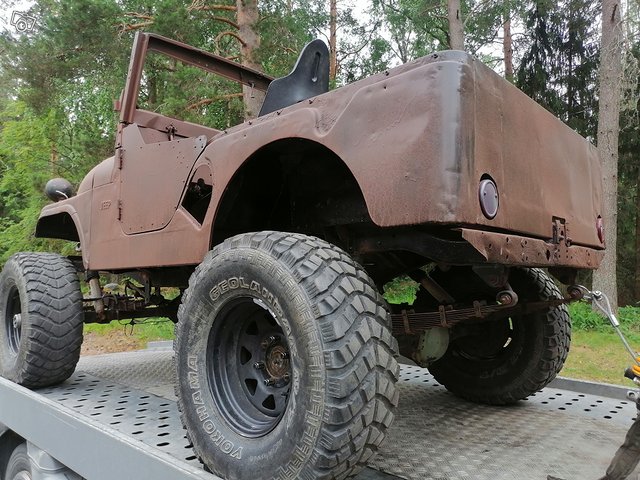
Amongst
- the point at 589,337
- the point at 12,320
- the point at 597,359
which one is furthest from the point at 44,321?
the point at 589,337

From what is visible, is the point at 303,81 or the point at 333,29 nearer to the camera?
the point at 303,81

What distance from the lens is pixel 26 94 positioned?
559 inches

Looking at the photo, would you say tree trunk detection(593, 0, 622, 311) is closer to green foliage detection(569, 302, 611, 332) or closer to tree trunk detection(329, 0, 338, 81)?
green foliage detection(569, 302, 611, 332)

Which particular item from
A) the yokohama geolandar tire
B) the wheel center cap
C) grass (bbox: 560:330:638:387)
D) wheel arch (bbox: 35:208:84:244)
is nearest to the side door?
the yokohama geolandar tire

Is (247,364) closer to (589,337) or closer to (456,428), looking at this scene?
(456,428)

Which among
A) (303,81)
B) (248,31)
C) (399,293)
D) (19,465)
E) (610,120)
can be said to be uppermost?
(248,31)

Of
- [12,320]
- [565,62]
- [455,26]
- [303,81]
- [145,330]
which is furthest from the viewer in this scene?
[565,62]

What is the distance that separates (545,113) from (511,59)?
15.8 m

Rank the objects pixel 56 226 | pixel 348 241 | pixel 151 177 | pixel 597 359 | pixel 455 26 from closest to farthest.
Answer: pixel 348 241, pixel 151 177, pixel 56 226, pixel 597 359, pixel 455 26

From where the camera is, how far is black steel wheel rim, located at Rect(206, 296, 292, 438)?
80.2 inches

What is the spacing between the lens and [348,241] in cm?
257

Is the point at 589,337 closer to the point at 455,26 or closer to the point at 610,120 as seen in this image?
the point at 610,120

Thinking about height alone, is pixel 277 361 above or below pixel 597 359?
above

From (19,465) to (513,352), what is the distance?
2922mm
